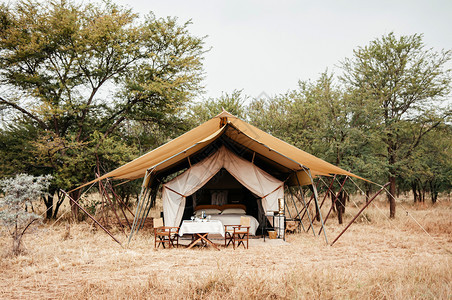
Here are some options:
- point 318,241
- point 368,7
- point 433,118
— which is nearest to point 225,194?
point 318,241

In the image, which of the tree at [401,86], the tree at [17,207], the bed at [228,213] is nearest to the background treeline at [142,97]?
the tree at [401,86]

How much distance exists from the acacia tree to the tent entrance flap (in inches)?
137

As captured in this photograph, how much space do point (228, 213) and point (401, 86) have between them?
788 cm

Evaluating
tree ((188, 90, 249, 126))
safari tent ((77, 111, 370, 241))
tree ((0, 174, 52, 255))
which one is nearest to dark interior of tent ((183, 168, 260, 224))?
safari tent ((77, 111, 370, 241))

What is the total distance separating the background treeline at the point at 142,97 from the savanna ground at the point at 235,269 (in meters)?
3.60

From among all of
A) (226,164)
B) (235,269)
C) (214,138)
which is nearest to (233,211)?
(226,164)

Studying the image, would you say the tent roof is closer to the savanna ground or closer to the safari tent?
the safari tent

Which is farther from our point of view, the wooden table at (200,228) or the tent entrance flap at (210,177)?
the tent entrance flap at (210,177)

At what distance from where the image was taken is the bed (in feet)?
28.5

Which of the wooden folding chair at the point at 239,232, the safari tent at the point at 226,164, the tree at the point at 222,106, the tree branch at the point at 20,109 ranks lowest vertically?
the wooden folding chair at the point at 239,232

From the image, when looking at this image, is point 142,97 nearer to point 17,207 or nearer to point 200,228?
point 200,228

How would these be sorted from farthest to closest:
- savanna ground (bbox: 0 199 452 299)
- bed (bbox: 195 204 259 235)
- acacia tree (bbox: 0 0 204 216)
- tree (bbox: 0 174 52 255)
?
acacia tree (bbox: 0 0 204 216) < bed (bbox: 195 204 259 235) < tree (bbox: 0 174 52 255) < savanna ground (bbox: 0 199 452 299)

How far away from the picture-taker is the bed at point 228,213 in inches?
342

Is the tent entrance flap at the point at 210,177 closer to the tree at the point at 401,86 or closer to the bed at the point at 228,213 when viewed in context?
the bed at the point at 228,213
